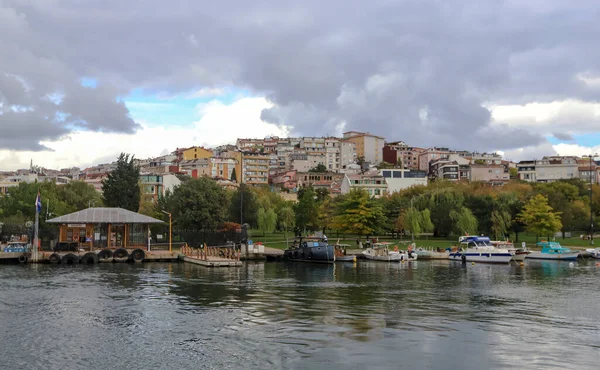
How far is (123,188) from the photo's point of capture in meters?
67.4

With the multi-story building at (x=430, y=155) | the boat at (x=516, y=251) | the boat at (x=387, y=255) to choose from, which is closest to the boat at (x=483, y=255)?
the boat at (x=516, y=251)

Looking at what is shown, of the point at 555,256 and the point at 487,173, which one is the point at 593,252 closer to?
the point at 555,256

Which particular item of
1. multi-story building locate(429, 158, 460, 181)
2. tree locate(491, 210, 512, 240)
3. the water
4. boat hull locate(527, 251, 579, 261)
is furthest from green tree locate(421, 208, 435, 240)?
multi-story building locate(429, 158, 460, 181)

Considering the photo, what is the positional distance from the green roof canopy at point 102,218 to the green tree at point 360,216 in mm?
22584

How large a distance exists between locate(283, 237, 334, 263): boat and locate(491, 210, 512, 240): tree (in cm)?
2215

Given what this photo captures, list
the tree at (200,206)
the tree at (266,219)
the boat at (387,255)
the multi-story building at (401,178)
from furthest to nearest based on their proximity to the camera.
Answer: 1. the multi-story building at (401,178)
2. the tree at (266,219)
3. the tree at (200,206)
4. the boat at (387,255)

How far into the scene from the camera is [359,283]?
35.0m

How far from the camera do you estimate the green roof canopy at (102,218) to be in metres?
50.8

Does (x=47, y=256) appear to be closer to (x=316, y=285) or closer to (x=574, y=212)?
(x=316, y=285)

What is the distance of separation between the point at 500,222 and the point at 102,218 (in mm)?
41268

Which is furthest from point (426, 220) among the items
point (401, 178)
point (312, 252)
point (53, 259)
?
point (401, 178)

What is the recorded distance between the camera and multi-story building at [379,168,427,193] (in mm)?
109875

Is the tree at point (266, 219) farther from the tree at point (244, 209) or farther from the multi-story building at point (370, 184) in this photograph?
the multi-story building at point (370, 184)

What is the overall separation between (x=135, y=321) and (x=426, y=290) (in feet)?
52.5
